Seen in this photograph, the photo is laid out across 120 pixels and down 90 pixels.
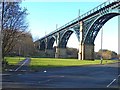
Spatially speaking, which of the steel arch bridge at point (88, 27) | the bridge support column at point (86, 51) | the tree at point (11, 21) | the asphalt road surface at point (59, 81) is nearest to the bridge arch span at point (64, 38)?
the steel arch bridge at point (88, 27)

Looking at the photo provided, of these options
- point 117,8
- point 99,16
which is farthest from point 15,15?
point 99,16

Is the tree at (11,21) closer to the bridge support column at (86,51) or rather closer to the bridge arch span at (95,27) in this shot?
the bridge arch span at (95,27)

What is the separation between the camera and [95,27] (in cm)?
8831

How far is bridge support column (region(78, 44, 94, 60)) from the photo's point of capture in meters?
97.4

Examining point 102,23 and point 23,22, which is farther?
point 102,23

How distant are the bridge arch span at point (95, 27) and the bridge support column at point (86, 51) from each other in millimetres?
1575

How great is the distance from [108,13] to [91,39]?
20.5m

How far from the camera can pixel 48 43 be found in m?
154

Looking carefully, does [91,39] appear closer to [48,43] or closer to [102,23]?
[102,23]

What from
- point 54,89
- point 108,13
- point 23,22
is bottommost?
point 54,89

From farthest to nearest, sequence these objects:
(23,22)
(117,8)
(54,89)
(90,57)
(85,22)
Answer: (90,57) < (85,22) < (117,8) < (23,22) < (54,89)

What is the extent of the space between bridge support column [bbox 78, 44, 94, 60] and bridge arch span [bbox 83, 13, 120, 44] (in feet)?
5.17

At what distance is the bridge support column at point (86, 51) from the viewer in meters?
97.4

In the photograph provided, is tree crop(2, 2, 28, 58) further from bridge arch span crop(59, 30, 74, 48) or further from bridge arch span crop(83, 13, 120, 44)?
bridge arch span crop(59, 30, 74, 48)
